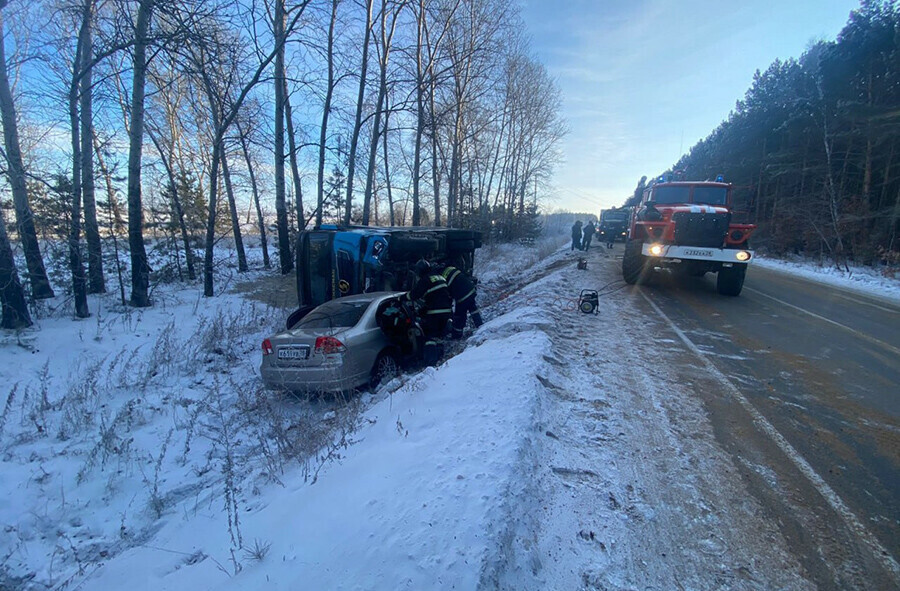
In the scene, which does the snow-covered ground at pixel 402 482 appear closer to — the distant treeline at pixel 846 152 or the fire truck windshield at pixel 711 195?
the fire truck windshield at pixel 711 195

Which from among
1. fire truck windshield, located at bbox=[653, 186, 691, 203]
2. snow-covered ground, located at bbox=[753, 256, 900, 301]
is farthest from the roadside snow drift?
snow-covered ground, located at bbox=[753, 256, 900, 301]

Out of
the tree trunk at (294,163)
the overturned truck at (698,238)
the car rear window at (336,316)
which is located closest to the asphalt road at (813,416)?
the overturned truck at (698,238)

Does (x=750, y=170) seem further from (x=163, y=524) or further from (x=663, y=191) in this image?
(x=163, y=524)

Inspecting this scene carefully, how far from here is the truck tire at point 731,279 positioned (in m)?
8.88

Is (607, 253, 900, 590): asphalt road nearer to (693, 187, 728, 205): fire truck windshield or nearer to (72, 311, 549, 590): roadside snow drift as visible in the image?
(72, 311, 549, 590): roadside snow drift

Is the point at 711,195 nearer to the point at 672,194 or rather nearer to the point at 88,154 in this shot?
the point at 672,194

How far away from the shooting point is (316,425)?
4520 mm

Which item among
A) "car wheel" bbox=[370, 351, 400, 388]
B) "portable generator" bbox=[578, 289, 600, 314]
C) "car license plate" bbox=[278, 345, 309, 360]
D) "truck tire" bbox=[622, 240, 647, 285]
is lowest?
"car wheel" bbox=[370, 351, 400, 388]

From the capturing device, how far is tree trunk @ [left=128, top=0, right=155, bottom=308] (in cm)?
848

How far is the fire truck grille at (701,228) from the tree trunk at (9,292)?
1280 centimetres

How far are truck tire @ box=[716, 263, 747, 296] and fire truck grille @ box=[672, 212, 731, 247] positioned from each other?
794 mm

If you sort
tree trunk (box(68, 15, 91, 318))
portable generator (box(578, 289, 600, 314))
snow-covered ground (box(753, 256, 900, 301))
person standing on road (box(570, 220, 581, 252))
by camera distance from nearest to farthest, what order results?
1. portable generator (box(578, 289, 600, 314))
2. tree trunk (box(68, 15, 91, 318))
3. snow-covered ground (box(753, 256, 900, 301))
4. person standing on road (box(570, 220, 581, 252))

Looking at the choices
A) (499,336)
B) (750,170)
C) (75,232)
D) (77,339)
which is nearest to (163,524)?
(499,336)

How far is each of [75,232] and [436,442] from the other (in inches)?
371
